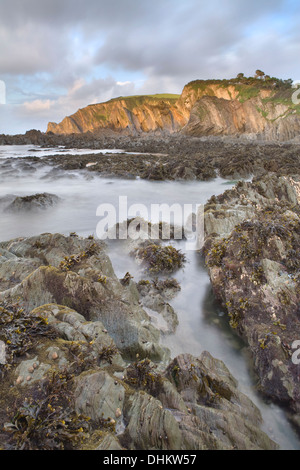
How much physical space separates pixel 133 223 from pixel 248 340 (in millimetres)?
5500

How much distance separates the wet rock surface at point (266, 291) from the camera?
398 centimetres

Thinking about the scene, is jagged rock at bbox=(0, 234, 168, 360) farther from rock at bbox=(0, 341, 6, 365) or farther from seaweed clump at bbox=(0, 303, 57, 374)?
rock at bbox=(0, 341, 6, 365)

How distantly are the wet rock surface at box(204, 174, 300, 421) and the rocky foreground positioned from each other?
0.69m

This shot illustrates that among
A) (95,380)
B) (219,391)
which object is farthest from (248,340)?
(95,380)

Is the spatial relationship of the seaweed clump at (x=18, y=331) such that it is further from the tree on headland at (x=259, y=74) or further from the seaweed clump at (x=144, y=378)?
the tree on headland at (x=259, y=74)

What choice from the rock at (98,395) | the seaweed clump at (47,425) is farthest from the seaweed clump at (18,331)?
the rock at (98,395)

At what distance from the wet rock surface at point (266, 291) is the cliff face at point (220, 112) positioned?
5425cm

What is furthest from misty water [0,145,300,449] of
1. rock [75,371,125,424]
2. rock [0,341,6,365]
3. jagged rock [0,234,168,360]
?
rock [0,341,6,365]

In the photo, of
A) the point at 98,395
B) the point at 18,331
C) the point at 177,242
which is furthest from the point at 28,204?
the point at 98,395

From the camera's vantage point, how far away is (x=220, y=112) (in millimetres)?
68750

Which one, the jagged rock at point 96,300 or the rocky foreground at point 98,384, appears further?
the jagged rock at point 96,300

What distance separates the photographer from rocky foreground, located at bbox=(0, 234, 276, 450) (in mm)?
2342

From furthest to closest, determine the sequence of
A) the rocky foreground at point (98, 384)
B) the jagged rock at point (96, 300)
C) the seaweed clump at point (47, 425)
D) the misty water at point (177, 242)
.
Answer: the misty water at point (177, 242) → the jagged rock at point (96, 300) → the rocky foreground at point (98, 384) → the seaweed clump at point (47, 425)
